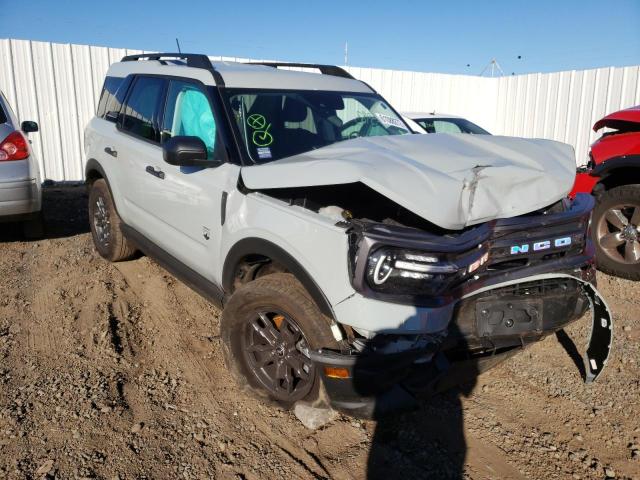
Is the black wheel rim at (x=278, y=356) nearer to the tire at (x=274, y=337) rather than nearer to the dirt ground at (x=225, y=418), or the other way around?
the tire at (x=274, y=337)

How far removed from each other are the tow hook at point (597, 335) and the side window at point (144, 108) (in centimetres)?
325

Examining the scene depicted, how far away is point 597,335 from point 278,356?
1965 mm

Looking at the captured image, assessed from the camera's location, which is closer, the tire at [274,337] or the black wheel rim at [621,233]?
the tire at [274,337]

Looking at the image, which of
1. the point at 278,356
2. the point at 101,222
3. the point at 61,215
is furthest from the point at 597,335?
the point at 61,215

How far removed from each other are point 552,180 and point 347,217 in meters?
1.11

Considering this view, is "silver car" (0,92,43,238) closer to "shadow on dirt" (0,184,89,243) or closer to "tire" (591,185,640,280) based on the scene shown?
"shadow on dirt" (0,184,89,243)

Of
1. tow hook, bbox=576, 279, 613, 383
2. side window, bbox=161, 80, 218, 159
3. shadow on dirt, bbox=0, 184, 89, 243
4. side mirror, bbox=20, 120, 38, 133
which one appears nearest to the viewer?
tow hook, bbox=576, 279, 613, 383

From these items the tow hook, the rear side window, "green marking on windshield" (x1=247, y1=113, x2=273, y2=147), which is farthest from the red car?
the rear side window

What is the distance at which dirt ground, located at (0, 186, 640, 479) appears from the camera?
2.65 m

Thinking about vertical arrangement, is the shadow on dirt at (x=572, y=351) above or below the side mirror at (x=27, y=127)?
below

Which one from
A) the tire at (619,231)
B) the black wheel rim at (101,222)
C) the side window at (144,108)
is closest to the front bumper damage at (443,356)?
the side window at (144,108)

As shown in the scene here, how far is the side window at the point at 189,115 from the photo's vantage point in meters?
3.60

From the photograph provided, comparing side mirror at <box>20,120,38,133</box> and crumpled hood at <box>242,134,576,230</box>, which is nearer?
crumpled hood at <box>242,134,576,230</box>

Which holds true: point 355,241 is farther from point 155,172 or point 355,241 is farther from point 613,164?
point 613,164
